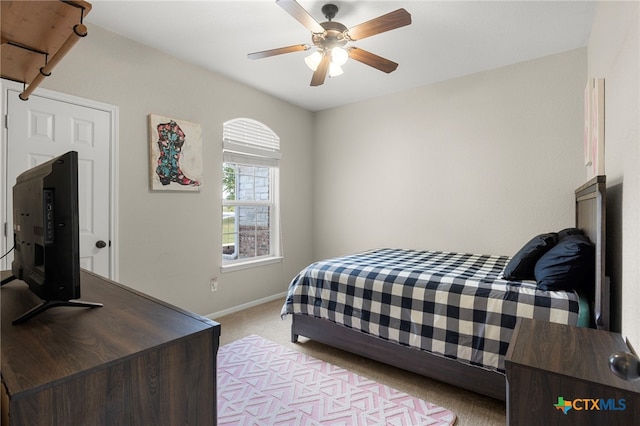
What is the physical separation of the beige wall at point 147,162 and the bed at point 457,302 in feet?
3.74

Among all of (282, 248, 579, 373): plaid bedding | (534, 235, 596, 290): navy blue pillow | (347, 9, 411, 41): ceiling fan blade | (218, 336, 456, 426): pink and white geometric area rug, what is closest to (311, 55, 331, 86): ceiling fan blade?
(347, 9, 411, 41): ceiling fan blade

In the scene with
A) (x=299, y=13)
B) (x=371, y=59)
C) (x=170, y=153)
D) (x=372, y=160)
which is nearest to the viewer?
(x=299, y=13)

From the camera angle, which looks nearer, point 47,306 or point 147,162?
point 47,306

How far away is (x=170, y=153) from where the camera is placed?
304 cm

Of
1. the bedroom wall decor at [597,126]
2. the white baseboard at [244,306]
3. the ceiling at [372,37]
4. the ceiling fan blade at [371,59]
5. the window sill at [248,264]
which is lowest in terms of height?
the white baseboard at [244,306]

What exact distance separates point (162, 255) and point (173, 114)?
1351 mm

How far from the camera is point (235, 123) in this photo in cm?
370

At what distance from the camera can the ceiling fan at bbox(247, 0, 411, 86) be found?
6.25 feet

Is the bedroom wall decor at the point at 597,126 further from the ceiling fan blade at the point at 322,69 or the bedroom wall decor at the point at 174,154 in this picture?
the bedroom wall decor at the point at 174,154

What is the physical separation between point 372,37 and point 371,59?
47 cm

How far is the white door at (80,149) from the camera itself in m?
2.18

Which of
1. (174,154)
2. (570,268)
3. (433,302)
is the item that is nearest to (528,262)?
(570,268)

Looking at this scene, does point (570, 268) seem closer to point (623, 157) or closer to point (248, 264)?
point (623, 157)

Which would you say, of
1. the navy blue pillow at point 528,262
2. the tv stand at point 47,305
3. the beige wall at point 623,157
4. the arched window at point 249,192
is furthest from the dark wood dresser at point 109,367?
the arched window at point 249,192
